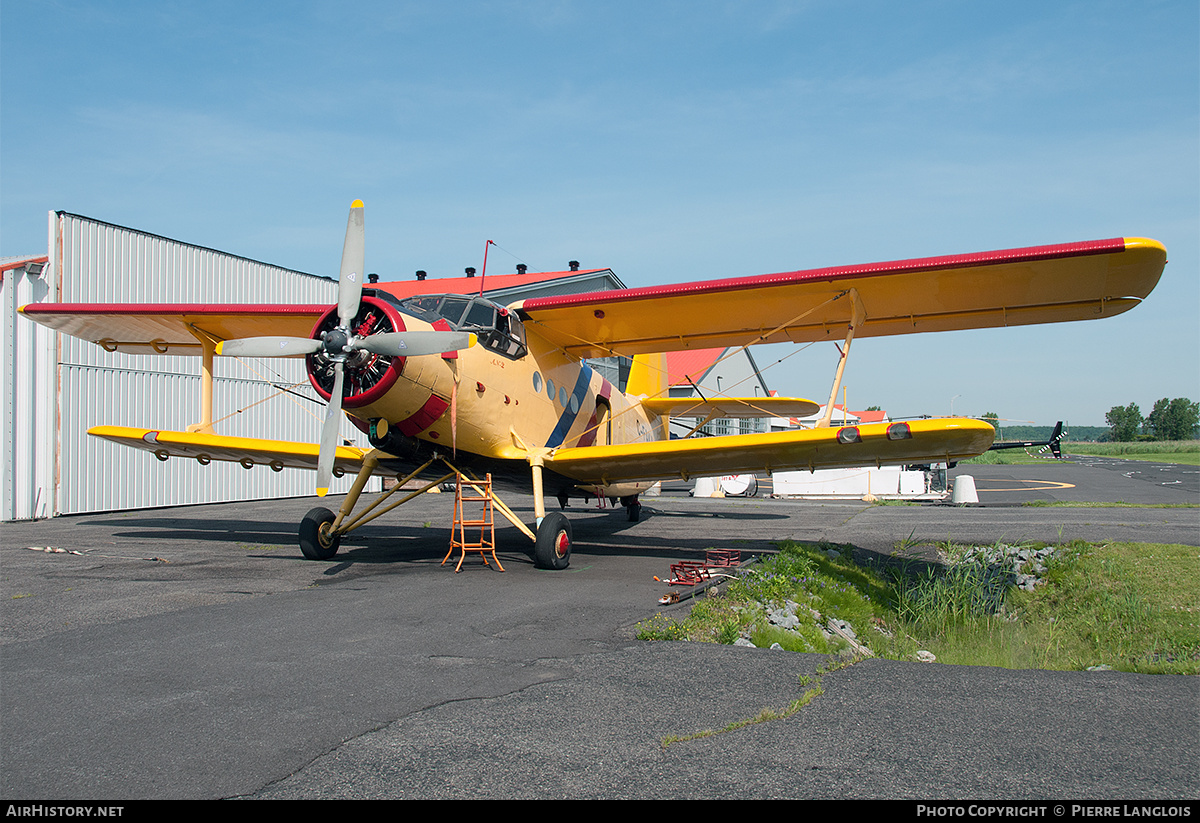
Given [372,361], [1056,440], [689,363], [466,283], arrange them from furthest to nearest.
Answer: [689,363] < [466,283] < [1056,440] < [372,361]

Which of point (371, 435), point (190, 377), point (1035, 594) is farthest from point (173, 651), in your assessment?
point (190, 377)

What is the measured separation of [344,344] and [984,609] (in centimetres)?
900

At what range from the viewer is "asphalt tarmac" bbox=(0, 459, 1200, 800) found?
127 inches

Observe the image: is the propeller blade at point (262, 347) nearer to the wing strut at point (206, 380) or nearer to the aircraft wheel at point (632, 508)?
the wing strut at point (206, 380)

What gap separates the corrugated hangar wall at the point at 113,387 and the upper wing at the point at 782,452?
21.6ft

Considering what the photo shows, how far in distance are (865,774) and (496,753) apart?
167 cm

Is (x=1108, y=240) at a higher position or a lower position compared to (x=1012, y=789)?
higher

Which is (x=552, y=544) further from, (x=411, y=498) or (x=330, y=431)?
(x=330, y=431)

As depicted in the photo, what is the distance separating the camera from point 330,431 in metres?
8.19

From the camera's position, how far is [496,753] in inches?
138

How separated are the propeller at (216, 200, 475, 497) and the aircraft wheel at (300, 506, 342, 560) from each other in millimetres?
2264

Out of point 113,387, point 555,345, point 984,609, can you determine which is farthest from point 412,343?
point 113,387

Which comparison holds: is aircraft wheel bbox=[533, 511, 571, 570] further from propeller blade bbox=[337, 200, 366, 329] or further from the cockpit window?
propeller blade bbox=[337, 200, 366, 329]
